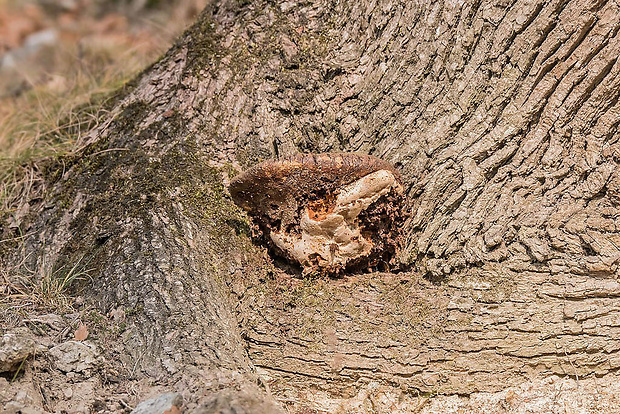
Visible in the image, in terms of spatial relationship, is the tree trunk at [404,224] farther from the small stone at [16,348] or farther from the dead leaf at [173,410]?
the small stone at [16,348]

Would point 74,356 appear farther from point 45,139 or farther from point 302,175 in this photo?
point 45,139

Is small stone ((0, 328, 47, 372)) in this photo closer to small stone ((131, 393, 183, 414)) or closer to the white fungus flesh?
small stone ((131, 393, 183, 414))

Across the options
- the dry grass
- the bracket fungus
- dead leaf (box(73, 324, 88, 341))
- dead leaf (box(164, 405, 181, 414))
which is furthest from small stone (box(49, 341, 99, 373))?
the bracket fungus

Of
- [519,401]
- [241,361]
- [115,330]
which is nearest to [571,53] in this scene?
[519,401]

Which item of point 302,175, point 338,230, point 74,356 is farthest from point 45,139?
point 338,230

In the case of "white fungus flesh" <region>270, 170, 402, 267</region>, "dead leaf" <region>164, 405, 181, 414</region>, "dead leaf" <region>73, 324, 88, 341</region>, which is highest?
"white fungus flesh" <region>270, 170, 402, 267</region>

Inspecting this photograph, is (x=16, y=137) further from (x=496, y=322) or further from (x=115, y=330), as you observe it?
(x=496, y=322)
